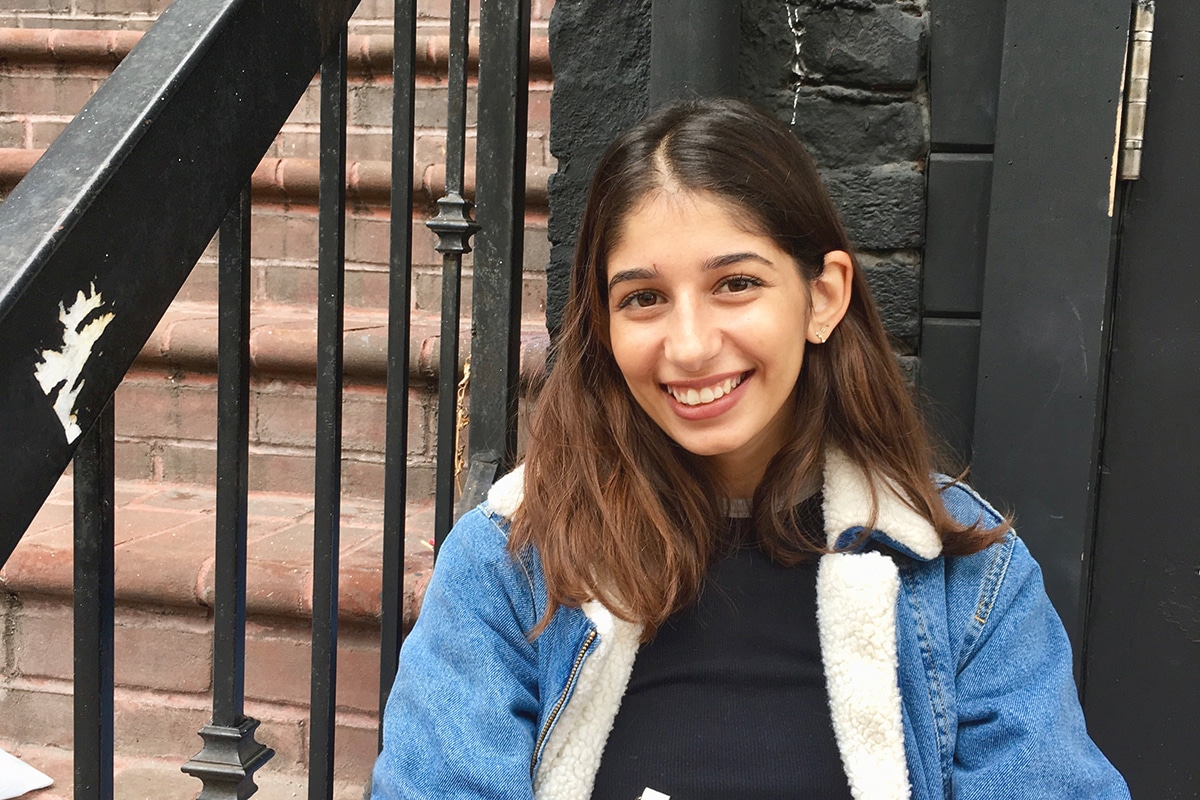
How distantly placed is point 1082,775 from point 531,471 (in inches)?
30.8

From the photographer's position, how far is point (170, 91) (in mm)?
948

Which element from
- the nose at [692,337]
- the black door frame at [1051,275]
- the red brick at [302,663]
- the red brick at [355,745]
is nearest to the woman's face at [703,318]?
the nose at [692,337]

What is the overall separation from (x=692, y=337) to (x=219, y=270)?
55cm

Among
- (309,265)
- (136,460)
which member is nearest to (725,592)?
(136,460)

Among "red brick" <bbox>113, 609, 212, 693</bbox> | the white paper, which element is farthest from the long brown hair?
the white paper

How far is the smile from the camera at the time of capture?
1291 mm

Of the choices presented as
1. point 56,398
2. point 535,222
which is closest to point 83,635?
point 56,398

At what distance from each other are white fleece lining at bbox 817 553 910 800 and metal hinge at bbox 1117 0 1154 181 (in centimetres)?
91

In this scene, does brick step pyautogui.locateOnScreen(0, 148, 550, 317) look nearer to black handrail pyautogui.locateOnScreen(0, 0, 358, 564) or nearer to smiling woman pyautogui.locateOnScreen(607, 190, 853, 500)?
smiling woman pyautogui.locateOnScreen(607, 190, 853, 500)

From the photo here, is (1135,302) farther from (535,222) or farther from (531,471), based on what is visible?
(535,222)

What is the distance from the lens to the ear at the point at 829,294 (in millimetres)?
1414

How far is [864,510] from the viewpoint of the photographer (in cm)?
135

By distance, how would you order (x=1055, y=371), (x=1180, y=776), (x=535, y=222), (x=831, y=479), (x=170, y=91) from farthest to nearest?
(x=535, y=222) < (x=1180, y=776) < (x=1055, y=371) < (x=831, y=479) < (x=170, y=91)

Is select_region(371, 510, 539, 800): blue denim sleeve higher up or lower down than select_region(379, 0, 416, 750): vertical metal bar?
lower down
